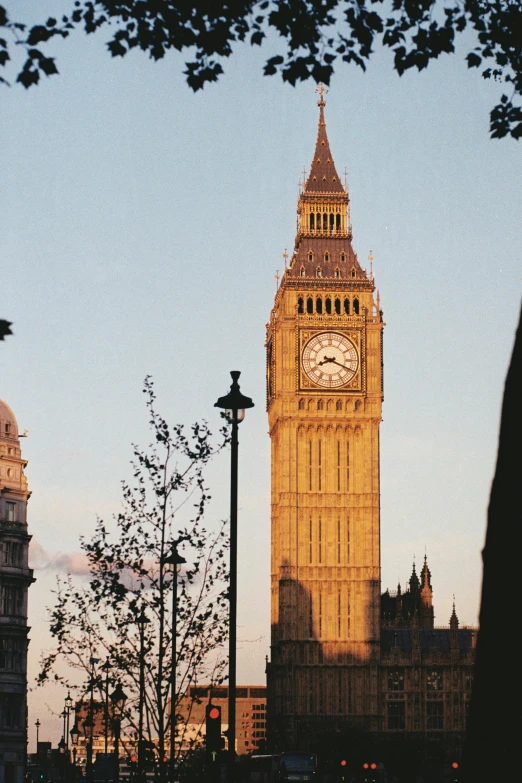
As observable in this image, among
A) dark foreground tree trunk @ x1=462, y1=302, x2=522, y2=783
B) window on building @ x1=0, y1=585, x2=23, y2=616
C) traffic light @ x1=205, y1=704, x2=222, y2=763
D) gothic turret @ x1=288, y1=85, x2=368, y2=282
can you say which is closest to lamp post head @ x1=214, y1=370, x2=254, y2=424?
traffic light @ x1=205, y1=704, x2=222, y2=763

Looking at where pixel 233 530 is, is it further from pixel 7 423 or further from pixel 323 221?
pixel 323 221

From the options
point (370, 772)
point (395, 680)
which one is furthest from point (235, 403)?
point (395, 680)

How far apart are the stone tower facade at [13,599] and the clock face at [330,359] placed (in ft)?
142

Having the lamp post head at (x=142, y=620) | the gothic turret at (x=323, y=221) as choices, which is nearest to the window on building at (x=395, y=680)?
the gothic turret at (x=323, y=221)

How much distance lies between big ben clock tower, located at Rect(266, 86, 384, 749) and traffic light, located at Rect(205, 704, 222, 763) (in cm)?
9270

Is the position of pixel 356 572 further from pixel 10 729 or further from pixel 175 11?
pixel 175 11

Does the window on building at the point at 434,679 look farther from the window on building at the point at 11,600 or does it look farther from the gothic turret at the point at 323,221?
the window on building at the point at 11,600

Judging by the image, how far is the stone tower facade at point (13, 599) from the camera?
266 feet

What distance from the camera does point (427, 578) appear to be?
154125mm

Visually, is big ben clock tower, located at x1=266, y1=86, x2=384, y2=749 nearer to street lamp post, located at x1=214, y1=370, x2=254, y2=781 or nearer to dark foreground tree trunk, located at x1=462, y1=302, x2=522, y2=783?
street lamp post, located at x1=214, y1=370, x2=254, y2=781

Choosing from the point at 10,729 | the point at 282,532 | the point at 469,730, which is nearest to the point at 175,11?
the point at 469,730

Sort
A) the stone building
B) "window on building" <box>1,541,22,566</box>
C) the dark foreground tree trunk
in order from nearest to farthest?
the dark foreground tree trunk < "window on building" <box>1,541,22,566</box> < the stone building

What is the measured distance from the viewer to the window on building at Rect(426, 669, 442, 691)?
13225cm

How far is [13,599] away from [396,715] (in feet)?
176
